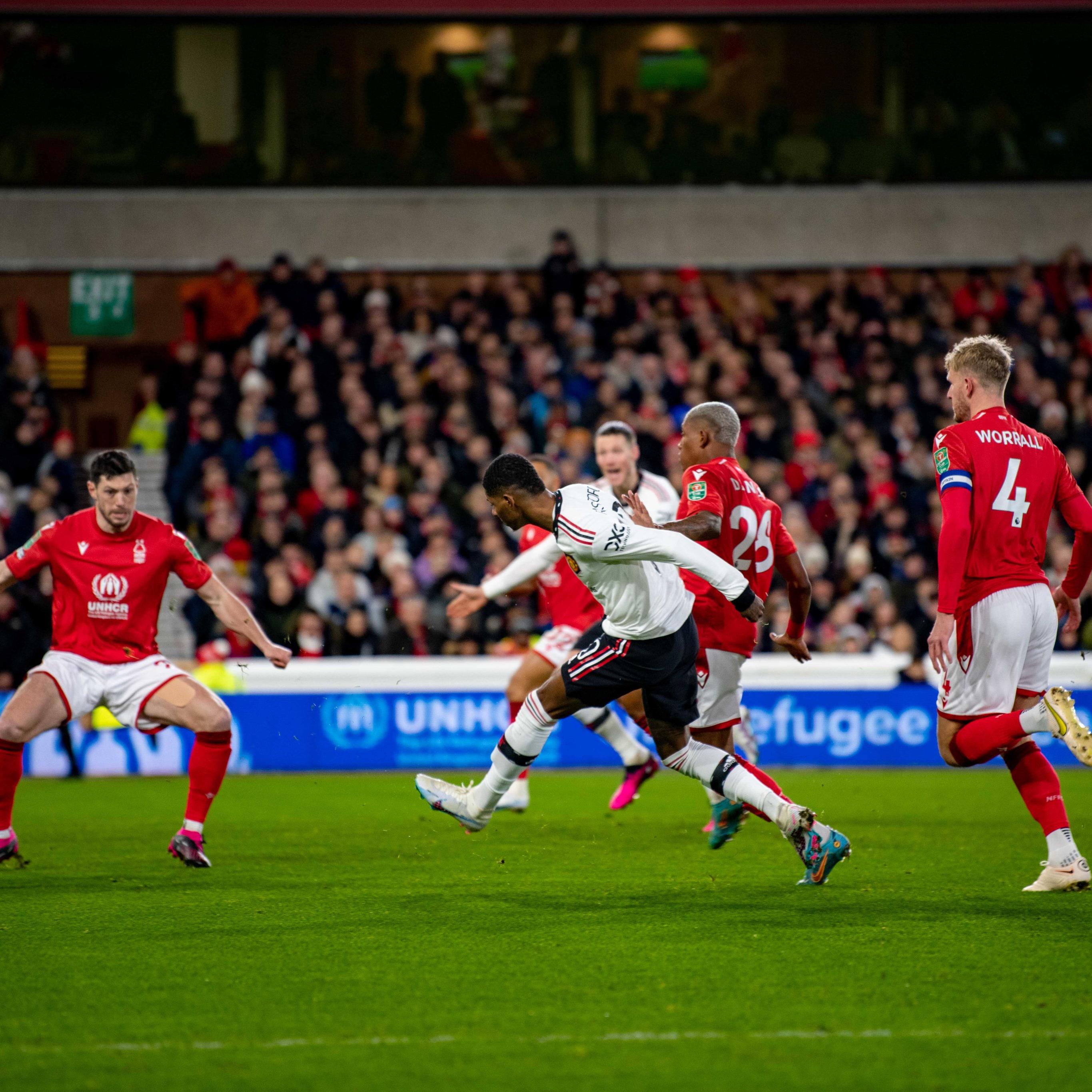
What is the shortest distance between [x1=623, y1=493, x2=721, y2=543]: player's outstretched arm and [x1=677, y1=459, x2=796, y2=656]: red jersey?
0.27m

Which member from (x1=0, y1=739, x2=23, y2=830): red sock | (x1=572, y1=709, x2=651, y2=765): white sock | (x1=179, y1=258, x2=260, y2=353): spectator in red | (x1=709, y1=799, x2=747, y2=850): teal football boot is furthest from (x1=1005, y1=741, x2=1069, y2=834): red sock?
(x1=179, y1=258, x2=260, y2=353): spectator in red

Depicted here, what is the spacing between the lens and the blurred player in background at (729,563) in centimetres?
762

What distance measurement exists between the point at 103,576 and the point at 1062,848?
15.7ft

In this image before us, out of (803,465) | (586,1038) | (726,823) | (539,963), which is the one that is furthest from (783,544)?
(803,465)

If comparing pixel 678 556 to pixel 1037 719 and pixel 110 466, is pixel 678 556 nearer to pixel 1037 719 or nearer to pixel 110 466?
pixel 1037 719

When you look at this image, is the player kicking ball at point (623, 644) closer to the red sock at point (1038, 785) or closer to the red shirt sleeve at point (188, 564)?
the red sock at point (1038, 785)

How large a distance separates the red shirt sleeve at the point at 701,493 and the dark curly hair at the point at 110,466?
2.76 metres

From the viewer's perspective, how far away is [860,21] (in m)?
22.2

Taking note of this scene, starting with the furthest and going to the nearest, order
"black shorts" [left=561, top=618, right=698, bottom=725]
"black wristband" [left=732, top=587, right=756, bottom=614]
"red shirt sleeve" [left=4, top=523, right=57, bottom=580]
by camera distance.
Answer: "red shirt sleeve" [left=4, top=523, right=57, bottom=580], "black shorts" [left=561, top=618, right=698, bottom=725], "black wristband" [left=732, top=587, right=756, bottom=614]

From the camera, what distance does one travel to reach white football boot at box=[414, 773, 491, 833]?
291 inches

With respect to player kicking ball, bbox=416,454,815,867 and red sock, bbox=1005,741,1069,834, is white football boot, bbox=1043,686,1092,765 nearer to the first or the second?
red sock, bbox=1005,741,1069,834

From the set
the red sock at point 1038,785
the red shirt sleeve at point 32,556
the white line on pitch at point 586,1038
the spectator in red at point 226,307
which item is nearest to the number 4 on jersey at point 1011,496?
the red sock at point 1038,785

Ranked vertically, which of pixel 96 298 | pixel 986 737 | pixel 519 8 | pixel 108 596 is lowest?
pixel 986 737

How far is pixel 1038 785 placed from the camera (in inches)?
272
